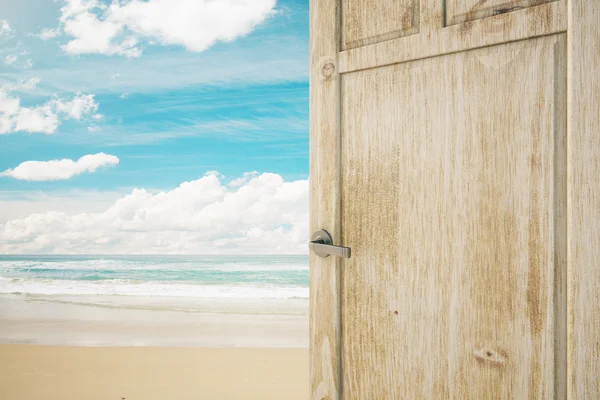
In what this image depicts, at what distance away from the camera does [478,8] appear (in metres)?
0.95

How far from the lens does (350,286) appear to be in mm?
1159

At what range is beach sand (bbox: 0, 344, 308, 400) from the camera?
114 inches

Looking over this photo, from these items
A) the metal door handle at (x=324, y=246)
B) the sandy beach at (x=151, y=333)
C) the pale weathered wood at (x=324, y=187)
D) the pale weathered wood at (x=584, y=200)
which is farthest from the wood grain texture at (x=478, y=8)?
the sandy beach at (x=151, y=333)

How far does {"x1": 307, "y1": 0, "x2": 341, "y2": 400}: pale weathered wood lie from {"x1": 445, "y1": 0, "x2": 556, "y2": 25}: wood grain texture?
319mm

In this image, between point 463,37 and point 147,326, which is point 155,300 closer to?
point 147,326

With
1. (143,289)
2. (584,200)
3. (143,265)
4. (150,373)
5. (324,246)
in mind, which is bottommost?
(143,289)

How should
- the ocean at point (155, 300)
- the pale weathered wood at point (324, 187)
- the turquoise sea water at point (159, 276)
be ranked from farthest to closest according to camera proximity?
the turquoise sea water at point (159, 276) → the ocean at point (155, 300) → the pale weathered wood at point (324, 187)

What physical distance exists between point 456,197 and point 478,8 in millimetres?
413

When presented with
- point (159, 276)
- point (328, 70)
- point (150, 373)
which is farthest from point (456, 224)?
point (159, 276)

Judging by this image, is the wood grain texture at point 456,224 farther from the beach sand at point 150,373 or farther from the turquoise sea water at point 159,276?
the turquoise sea water at point 159,276

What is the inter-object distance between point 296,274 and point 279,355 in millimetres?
6295

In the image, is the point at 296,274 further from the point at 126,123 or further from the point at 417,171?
the point at 417,171

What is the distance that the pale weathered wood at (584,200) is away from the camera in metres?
0.78

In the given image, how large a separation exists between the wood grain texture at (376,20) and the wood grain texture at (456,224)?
0.28ft
